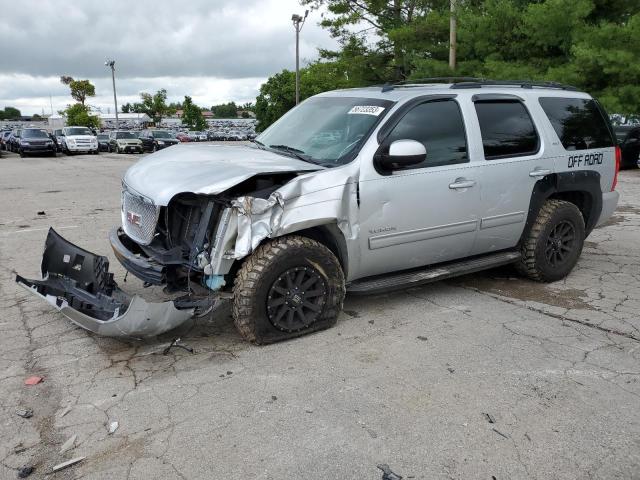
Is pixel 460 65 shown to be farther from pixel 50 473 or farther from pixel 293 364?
pixel 50 473

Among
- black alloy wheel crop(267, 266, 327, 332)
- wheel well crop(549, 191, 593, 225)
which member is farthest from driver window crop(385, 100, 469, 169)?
wheel well crop(549, 191, 593, 225)

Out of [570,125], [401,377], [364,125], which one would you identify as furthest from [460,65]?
[401,377]

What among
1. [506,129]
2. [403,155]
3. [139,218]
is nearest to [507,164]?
[506,129]

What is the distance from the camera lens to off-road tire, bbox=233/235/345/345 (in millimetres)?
3699

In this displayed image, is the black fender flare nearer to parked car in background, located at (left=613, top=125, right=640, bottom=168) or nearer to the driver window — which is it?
the driver window

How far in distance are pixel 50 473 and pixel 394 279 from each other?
274cm

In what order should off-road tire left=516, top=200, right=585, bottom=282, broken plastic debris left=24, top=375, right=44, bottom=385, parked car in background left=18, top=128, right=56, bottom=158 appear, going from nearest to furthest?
broken plastic debris left=24, top=375, right=44, bottom=385
off-road tire left=516, top=200, right=585, bottom=282
parked car in background left=18, top=128, right=56, bottom=158

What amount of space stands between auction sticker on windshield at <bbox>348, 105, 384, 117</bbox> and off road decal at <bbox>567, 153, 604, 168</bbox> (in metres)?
2.21

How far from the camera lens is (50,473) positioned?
2.55 metres

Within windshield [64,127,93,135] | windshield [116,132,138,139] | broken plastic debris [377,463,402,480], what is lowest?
broken plastic debris [377,463,402,480]

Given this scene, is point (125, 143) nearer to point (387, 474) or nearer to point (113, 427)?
point (113, 427)

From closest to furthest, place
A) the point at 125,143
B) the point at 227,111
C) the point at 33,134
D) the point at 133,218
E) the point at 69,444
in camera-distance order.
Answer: the point at 69,444
the point at 133,218
the point at 33,134
the point at 125,143
the point at 227,111

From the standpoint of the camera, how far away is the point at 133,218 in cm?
425

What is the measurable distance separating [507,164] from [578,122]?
1.28 metres
